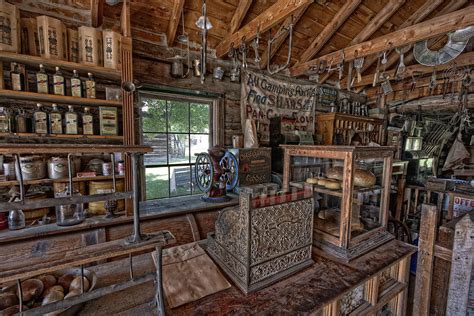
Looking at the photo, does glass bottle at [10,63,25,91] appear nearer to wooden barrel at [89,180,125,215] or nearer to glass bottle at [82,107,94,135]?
glass bottle at [82,107,94,135]

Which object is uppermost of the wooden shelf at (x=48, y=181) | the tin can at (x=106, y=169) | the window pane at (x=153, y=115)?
the window pane at (x=153, y=115)

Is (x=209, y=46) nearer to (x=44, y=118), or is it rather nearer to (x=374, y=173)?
(x=44, y=118)

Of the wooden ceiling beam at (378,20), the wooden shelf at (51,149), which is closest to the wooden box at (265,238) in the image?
the wooden shelf at (51,149)

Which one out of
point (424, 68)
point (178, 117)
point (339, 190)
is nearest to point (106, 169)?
point (178, 117)

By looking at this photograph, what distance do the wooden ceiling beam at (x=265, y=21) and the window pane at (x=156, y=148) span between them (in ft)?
4.21

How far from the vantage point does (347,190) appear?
4.11 ft

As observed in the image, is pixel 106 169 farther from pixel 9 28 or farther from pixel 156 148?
pixel 9 28

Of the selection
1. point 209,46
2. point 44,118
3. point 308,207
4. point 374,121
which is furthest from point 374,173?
point 374,121

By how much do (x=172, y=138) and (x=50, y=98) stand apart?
1134mm

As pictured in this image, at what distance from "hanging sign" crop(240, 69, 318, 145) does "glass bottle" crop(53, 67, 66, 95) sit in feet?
6.14

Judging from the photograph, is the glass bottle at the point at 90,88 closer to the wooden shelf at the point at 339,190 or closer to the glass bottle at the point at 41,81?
the glass bottle at the point at 41,81

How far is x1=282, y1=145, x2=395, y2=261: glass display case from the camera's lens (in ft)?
4.15

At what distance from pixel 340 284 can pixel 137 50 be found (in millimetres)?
2558

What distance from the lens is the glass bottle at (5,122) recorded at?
4.99 feet
